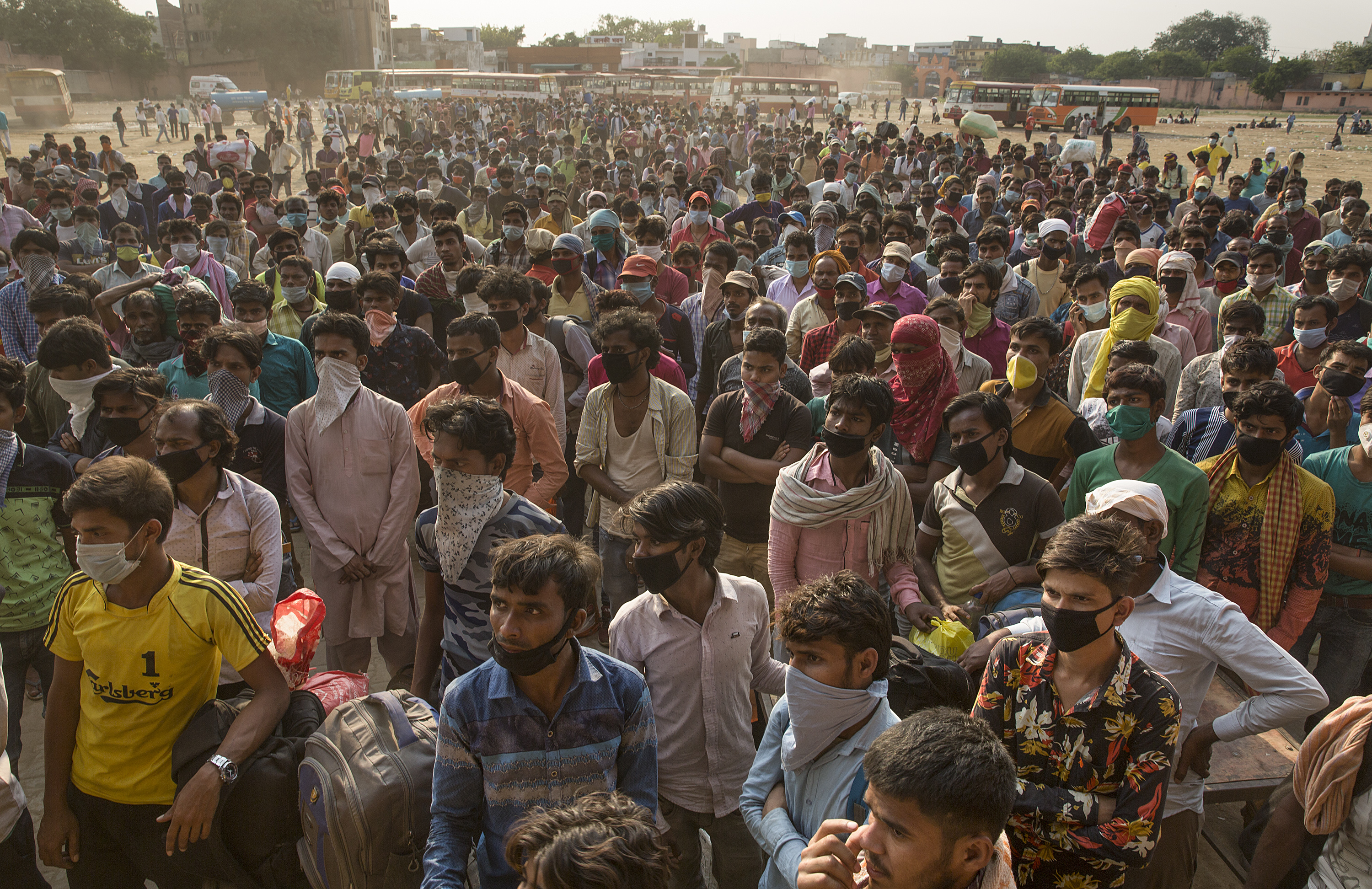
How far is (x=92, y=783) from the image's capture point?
264cm

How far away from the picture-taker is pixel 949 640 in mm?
3039

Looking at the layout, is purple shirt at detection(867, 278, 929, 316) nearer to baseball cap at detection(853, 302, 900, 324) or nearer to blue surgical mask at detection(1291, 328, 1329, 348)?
baseball cap at detection(853, 302, 900, 324)

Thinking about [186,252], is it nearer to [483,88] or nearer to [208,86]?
[483,88]

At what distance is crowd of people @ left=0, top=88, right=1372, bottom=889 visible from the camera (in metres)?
2.14

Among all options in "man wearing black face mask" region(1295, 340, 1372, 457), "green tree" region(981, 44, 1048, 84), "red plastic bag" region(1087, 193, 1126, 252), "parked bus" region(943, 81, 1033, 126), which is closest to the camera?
"man wearing black face mask" region(1295, 340, 1372, 457)

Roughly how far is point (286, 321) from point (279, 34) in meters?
72.5

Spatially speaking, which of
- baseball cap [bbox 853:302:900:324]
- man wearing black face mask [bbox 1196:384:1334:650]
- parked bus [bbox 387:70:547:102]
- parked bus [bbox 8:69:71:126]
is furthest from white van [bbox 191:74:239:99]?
man wearing black face mask [bbox 1196:384:1334:650]

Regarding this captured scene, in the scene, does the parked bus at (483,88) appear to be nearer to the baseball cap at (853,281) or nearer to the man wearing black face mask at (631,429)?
the baseball cap at (853,281)

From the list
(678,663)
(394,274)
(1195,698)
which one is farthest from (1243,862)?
(394,274)

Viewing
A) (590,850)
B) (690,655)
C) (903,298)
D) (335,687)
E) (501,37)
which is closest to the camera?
(590,850)

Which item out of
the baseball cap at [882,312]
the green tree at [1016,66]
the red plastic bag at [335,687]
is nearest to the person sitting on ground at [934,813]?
the red plastic bag at [335,687]

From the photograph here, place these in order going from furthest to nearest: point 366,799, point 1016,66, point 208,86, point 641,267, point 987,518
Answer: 1. point 1016,66
2. point 208,86
3. point 641,267
4. point 987,518
5. point 366,799

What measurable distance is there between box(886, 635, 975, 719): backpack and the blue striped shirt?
82 cm

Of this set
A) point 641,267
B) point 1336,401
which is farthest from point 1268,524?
point 641,267
